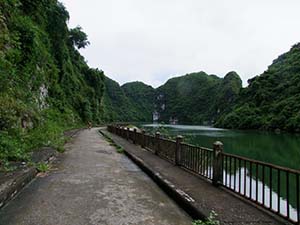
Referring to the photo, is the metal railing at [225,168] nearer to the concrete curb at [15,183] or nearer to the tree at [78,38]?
the concrete curb at [15,183]

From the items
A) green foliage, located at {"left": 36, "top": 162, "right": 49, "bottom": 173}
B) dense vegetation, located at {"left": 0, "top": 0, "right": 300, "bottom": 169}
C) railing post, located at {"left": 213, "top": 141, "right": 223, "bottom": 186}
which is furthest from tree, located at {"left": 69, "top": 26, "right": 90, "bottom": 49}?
railing post, located at {"left": 213, "top": 141, "right": 223, "bottom": 186}

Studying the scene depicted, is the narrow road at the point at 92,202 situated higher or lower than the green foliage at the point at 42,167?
lower

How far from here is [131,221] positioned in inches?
169

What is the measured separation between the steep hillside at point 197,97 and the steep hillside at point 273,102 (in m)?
36.6

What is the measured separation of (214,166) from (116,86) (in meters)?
137

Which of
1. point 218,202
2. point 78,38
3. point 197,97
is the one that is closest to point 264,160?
point 218,202

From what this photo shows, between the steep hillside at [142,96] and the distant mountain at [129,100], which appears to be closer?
the distant mountain at [129,100]

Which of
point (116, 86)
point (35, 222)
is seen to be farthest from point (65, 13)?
point (116, 86)

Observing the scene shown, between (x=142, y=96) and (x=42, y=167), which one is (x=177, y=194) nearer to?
(x=42, y=167)

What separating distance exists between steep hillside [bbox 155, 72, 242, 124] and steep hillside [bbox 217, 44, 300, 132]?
120 ft

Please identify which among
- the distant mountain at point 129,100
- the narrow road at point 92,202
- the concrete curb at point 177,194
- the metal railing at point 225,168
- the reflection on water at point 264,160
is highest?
the distant mountain at point 129,100

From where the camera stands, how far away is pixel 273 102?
69750 mm

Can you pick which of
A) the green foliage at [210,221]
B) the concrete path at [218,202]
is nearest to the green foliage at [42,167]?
the concrete path at [218,202]

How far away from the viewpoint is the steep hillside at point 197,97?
12612 cm
